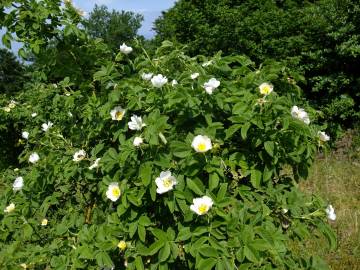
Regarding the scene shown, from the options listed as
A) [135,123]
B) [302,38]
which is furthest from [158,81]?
[302,38]

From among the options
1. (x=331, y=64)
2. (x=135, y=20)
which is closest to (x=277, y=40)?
(x=331, y=64)

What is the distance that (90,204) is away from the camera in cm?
200

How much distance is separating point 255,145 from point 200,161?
0.20 m

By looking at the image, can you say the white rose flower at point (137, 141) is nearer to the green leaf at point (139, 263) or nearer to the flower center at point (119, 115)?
the flower center at point (119, 115)

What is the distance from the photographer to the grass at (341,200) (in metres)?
2.96

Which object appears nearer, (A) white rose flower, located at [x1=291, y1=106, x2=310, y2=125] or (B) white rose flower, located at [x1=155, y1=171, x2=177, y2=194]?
(B) white rose flower, located at [x1=155, y1=171, x2=177, y2=194]

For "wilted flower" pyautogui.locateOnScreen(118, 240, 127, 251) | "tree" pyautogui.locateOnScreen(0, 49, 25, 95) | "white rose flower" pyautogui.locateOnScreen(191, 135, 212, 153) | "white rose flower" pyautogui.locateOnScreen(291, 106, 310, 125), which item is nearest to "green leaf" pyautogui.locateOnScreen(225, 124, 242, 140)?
"white rose flower" pyautogui.locateOnScreen(191, 135, 212, 153)

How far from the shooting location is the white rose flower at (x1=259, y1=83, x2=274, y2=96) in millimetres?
1615

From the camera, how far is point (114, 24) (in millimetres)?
19500

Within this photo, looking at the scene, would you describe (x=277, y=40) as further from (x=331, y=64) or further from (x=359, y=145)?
(x=359, y=145)

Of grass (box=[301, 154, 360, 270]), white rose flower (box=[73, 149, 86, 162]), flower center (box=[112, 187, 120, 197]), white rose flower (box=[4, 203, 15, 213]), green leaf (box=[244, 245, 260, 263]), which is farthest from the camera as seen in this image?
grass (box=[301, 154, 360, 270])

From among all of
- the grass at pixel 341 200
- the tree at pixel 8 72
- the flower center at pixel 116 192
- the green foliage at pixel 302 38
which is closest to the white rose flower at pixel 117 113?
the flower center at pixel 116 192

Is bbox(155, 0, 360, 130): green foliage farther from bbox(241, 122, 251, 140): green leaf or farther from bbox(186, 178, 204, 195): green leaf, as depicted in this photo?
bbox(186, 178, 204, 195): green leaf

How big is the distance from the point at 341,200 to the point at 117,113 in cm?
284
